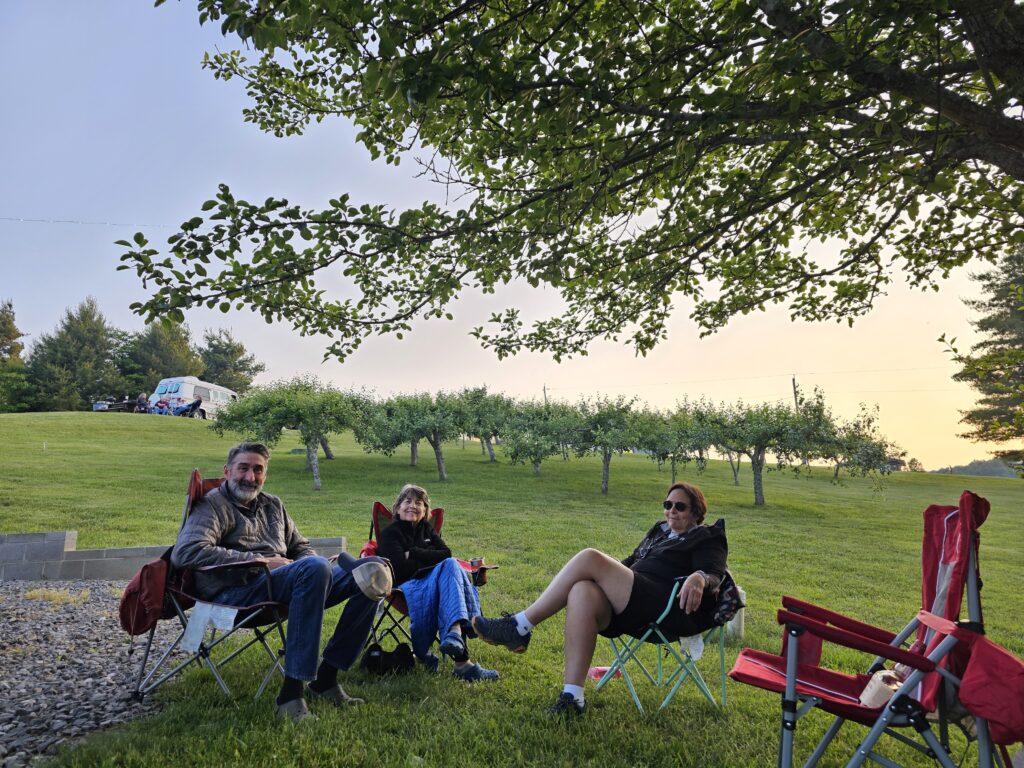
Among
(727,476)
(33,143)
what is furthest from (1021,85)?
(727,476)

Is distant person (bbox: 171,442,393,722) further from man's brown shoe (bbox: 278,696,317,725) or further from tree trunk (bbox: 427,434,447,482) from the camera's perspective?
tree trunk (bbox: 427,434,447,482)

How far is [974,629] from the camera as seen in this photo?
85.3 inches

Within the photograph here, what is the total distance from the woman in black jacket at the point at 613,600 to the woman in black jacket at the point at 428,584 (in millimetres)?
305

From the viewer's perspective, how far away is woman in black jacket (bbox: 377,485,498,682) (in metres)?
3.64

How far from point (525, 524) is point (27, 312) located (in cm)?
4957

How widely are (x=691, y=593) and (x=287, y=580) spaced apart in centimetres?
210

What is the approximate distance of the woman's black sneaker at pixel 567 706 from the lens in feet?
9.99

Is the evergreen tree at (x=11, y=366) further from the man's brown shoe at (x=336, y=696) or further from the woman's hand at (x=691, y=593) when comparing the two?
the woman's hand at (x=691, y=593)

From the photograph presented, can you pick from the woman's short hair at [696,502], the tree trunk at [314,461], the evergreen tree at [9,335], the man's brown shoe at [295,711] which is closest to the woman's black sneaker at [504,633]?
the man's brown shoe at [295,711]

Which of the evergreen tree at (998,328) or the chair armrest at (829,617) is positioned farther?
the evergreen tree at (998,328)

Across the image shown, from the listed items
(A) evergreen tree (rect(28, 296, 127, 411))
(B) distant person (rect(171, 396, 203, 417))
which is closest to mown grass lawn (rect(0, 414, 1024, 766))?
(B) distant person (rect(171, 396, 203, 417))

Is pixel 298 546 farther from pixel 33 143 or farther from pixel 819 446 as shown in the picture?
pixel 819 446

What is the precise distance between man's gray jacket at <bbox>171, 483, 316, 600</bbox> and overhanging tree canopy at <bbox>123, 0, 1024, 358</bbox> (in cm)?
116

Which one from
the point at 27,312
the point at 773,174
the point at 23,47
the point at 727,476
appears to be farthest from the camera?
the point at 27,312
